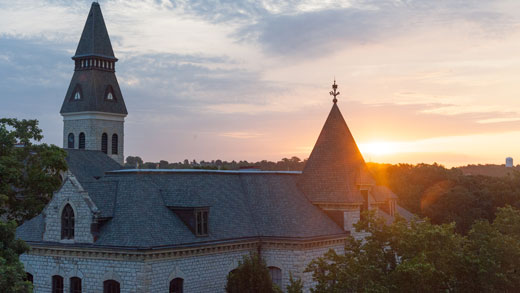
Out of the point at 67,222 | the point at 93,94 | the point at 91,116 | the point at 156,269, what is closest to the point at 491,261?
the point at 156,269

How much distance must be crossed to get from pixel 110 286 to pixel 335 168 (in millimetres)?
17636

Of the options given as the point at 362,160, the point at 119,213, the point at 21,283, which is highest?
the point at 362,160

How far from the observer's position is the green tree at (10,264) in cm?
2744

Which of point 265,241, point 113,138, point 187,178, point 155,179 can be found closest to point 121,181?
point 155,179

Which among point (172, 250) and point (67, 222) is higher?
point (67, 222)

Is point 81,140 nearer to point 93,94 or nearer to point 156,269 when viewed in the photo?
point 93,94

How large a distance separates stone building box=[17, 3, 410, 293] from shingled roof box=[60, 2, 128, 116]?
46.5 m

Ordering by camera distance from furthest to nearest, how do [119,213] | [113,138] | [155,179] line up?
[113,138] < [155,179] < [119,213]

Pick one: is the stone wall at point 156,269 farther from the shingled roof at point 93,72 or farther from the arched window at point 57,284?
the shingled roof at point 93,72

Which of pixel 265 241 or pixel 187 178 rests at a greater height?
pixel 187 178

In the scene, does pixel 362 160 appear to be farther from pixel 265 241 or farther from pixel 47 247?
pixel 47 247

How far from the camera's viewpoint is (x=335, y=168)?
45219 millimetres

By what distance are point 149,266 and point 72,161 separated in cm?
3873

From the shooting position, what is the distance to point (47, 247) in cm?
3678
